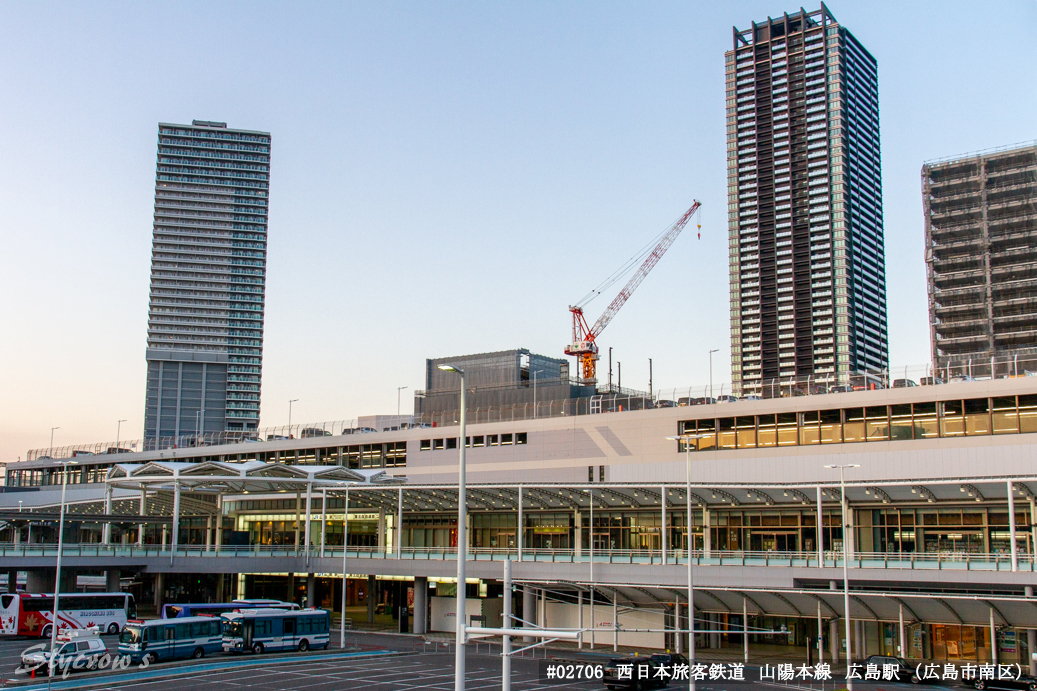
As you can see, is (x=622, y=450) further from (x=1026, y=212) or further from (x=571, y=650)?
(x=1026, y=212)

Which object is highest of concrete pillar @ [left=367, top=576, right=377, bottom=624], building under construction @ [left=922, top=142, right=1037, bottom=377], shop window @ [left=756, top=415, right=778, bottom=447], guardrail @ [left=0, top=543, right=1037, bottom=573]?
building under construction @ [left=922, top=142, right=1037, bottom=377]

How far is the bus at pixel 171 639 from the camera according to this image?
5034cm

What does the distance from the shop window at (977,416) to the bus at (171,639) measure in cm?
5063

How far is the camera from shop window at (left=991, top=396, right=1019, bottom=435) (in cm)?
6525

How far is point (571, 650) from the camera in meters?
58.8

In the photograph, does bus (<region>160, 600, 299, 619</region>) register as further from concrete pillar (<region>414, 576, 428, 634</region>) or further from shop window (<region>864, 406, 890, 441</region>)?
shop window (<region>864, 406, 890, 441</region>)

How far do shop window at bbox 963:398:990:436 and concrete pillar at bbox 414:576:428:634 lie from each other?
40044mm

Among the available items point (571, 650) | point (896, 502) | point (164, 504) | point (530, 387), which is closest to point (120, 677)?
point (571, 650)

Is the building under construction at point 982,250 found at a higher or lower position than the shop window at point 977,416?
higher

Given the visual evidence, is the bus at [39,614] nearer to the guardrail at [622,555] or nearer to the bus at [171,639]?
the guardrail at [622,555]

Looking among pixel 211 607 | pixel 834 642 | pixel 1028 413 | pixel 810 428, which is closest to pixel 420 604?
pixel 211 607

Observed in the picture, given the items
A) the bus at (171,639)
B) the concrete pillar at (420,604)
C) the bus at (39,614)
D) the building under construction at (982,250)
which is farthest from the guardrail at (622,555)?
the building under construction at (982,250)

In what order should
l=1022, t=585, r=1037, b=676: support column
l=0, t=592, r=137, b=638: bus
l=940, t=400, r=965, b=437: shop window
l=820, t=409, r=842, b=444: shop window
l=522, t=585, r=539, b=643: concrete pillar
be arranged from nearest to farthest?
1. l=1022, t=585, r=1037, b=676: support column
2. l=0, t=592, r=137, b=638: bus
3. l=522, t=585, r=539, b=643: concrete pillar
4. l=940, t=400, r=965, b=437: shop window
5. l=820, t=409, r=842, b=444: shop window

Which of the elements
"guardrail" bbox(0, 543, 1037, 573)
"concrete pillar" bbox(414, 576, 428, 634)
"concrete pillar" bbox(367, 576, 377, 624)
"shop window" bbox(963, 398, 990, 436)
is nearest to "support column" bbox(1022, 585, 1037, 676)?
"guardrail" bbox(0, 543, 1037, 573)
